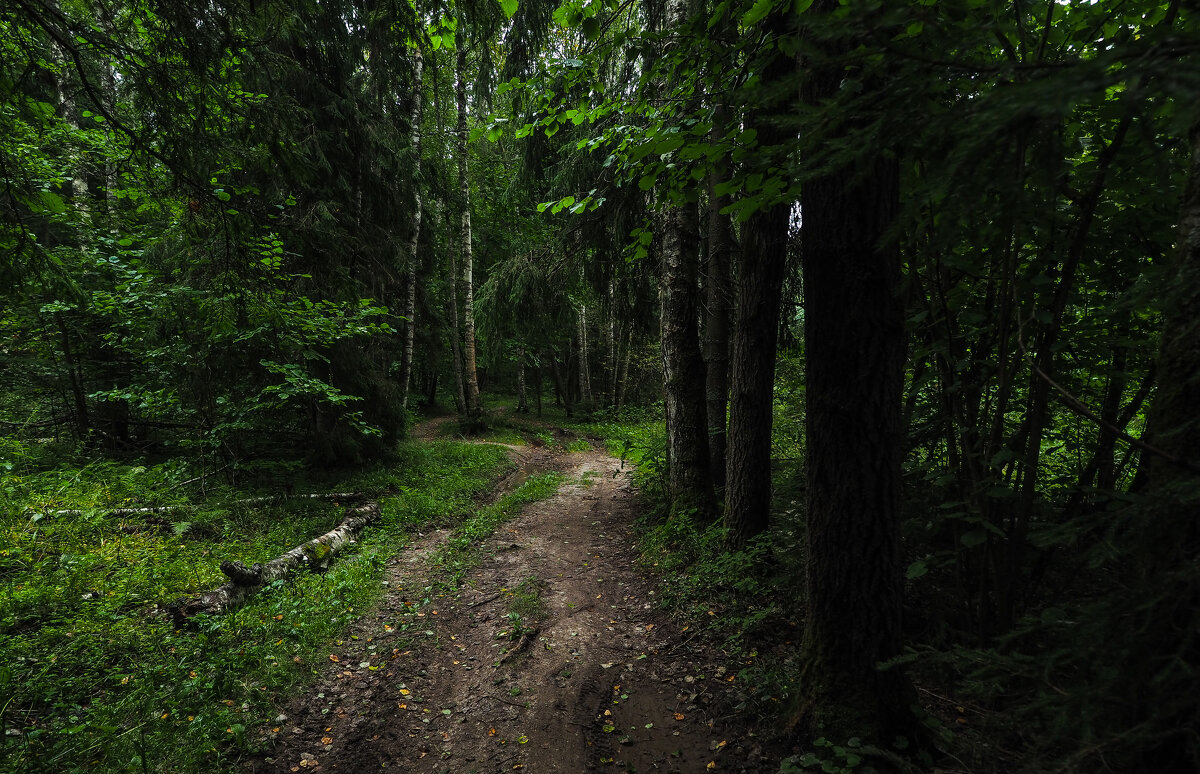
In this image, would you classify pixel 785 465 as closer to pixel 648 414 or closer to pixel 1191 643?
pixel 1191 643

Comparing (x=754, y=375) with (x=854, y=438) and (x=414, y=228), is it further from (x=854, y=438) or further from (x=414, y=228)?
(x=414, y=228)

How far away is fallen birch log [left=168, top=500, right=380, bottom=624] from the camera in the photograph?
4.91 m

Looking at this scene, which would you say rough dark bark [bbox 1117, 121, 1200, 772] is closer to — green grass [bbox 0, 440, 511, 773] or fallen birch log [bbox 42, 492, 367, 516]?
green grass [bbox 0, 440, 511, 773]

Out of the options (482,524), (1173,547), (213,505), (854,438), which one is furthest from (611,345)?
(1173,547)

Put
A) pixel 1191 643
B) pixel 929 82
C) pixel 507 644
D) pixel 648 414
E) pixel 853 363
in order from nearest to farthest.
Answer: pixel 1191 643, pixel 929 82, pixel 853 363, pixel 507 644, pixel 648 414

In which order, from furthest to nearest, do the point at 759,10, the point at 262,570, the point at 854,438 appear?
1. the point at 262,570
2. the point at 759,10
3. the point at 854,438

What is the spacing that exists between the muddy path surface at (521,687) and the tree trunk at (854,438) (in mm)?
845

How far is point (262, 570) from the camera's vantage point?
584cm

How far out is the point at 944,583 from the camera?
151 inches

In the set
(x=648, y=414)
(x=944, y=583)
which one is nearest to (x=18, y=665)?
(x=944, y=583)

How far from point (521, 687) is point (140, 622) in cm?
381

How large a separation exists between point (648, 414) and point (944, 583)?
61.1 feet

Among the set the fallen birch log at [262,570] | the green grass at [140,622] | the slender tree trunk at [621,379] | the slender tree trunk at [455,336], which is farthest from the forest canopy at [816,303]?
the slender tree trunk at [621,379]

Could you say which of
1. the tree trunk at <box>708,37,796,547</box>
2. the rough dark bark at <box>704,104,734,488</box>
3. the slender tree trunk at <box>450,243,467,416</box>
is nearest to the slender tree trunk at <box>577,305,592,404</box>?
the slender tree trunk at <box>450,243,467,416</box>
